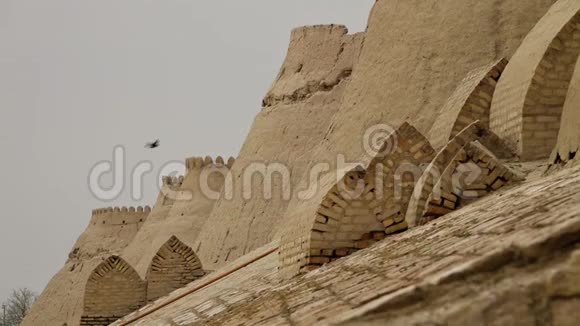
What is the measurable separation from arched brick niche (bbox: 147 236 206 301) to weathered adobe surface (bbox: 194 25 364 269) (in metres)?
6.46

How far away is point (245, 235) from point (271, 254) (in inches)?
412

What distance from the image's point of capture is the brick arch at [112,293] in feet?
52.3

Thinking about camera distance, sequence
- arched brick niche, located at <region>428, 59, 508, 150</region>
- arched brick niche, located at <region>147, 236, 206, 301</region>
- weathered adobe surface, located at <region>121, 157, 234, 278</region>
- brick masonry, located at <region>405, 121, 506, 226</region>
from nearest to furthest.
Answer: brick masonry, located at <region>405, 121, 506, 226</region> < arched brick niche, located at <region>428, 59, 508, 150</region> < arched brick niche, located at <region>147, 236, 206, 301</region> < weathered adobe surface, located at <region>121, 157, 234, 278</region>

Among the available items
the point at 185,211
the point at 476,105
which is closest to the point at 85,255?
the point at 185,211

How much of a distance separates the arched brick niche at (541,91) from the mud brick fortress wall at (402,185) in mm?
16

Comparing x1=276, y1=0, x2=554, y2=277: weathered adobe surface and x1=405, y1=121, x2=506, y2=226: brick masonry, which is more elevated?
x1=276, y1=0, x2=554, y2=277: weathered adobe surface

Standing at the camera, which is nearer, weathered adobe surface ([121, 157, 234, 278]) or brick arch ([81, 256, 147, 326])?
brick arch ([81, 256, 147, 326])

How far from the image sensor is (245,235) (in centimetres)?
2286

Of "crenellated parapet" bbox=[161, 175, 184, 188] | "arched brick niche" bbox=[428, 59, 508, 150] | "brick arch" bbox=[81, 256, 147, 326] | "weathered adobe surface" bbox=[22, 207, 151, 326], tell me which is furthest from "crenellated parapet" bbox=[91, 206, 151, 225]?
"arched brick niche" bbox=[428, 59, 508, 150]

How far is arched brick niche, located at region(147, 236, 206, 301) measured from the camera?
15938 millimetres

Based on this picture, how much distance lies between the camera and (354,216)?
26.1 feet

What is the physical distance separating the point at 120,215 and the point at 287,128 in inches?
541

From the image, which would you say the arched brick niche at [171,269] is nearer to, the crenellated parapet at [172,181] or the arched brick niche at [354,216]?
the arched brick niche at [354,216]

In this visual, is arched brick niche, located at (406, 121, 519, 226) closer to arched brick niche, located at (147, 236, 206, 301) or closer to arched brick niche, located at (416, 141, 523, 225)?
arched brick niche, located at (416, 141, 523, 225)
